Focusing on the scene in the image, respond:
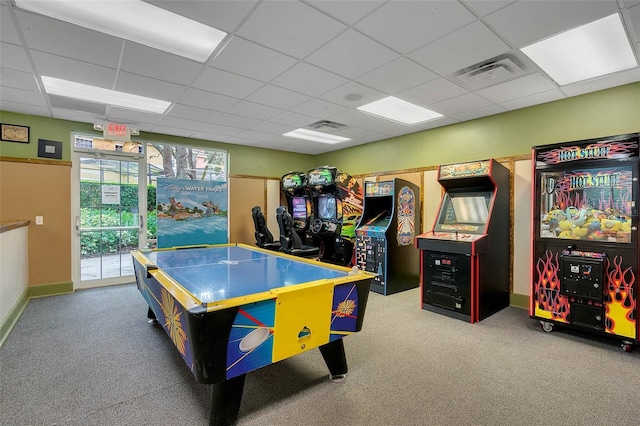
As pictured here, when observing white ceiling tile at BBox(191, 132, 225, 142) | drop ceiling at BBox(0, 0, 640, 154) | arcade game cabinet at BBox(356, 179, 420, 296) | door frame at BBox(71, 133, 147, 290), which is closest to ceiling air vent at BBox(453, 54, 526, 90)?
drop ceiling at BBox(0, 0, 640, 154)

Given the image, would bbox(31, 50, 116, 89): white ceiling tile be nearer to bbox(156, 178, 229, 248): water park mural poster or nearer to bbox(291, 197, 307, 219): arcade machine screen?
bbox(156, 178, 229, 248): water park mural poster

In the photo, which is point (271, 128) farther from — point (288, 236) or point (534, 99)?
point (534, 99)

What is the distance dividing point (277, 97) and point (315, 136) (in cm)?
213

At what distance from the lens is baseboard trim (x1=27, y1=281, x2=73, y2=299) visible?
4.38 meters

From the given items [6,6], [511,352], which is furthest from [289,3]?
[511,352]

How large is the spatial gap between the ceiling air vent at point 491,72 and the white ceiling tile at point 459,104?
1.17 feet

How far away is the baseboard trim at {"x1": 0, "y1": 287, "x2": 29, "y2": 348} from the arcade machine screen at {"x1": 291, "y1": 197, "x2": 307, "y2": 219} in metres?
4.27

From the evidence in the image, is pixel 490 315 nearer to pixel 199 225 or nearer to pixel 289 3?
pixel 289 3

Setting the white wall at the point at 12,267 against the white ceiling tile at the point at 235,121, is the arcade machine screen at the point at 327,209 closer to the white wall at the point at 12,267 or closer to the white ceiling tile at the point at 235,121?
the white ceiling tile at the point at 235,121

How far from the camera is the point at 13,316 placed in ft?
11.1

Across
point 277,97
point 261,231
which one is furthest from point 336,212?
point 277,97

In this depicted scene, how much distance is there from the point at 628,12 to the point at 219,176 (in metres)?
6.02

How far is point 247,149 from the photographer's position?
6.52 metres

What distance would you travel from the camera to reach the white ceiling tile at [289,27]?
6.89 feet
